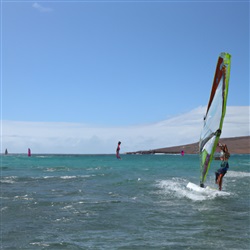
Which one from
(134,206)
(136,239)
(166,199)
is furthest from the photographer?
(166,199)

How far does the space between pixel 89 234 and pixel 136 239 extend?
3.63 feet

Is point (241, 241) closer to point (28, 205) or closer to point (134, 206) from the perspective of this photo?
point (134, 206)

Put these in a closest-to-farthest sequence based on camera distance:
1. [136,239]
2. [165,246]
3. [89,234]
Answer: [165,246] → [136,239] → [89,234]

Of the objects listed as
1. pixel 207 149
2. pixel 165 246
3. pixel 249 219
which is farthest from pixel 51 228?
pixel 207 149

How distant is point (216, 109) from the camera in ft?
37.4

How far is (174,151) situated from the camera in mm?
198875

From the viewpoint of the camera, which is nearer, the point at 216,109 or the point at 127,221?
the point at 127,221

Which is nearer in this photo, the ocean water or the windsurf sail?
the ocean water

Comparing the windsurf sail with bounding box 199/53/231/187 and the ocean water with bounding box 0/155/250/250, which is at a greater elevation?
the windsurf sail with bounding box 199/53/231/187

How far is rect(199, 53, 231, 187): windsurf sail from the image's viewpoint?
34.8ft

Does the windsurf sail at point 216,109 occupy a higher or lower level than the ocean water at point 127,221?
higher

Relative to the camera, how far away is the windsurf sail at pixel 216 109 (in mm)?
10594

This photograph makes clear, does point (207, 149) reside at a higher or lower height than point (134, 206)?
higher

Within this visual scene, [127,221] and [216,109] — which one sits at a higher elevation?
[216,109]
